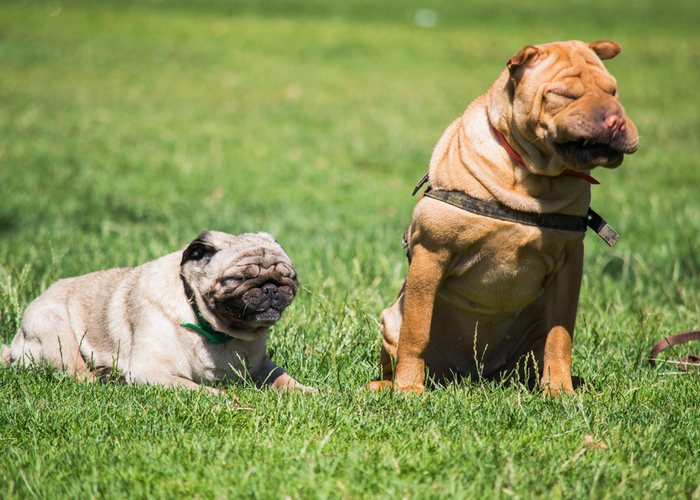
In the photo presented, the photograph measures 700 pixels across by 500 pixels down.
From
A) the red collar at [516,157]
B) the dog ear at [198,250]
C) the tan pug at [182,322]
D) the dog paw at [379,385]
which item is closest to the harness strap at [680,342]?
the red collar at [516,157]

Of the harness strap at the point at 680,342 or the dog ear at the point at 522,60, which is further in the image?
the harness strap at the point at 680,342

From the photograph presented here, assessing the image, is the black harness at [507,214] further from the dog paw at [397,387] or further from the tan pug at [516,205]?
the dog paw at [397,387]

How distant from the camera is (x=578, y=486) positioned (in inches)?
92.4

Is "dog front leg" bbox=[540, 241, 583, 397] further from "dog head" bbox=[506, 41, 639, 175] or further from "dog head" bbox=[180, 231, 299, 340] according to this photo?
"dog head" bbox=[180, 231, 299, 340]

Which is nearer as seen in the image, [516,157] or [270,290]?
[516,157]

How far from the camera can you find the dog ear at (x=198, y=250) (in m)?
3.47

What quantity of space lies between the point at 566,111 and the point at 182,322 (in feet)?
7.59

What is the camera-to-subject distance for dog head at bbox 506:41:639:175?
2717mm

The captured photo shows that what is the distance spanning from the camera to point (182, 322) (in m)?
3.44

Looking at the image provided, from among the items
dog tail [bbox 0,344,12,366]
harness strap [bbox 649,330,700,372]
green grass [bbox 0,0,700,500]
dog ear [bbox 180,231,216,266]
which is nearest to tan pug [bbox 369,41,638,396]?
green grass [bbox 0,0,700,500]

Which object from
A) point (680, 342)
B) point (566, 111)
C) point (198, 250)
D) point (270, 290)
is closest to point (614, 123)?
point (566, 111)

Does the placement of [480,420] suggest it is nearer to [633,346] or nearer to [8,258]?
[633,346]

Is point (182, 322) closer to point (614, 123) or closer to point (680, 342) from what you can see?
point (614, 123)

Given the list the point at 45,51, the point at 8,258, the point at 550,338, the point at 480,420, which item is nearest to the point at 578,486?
the point at 480,420
